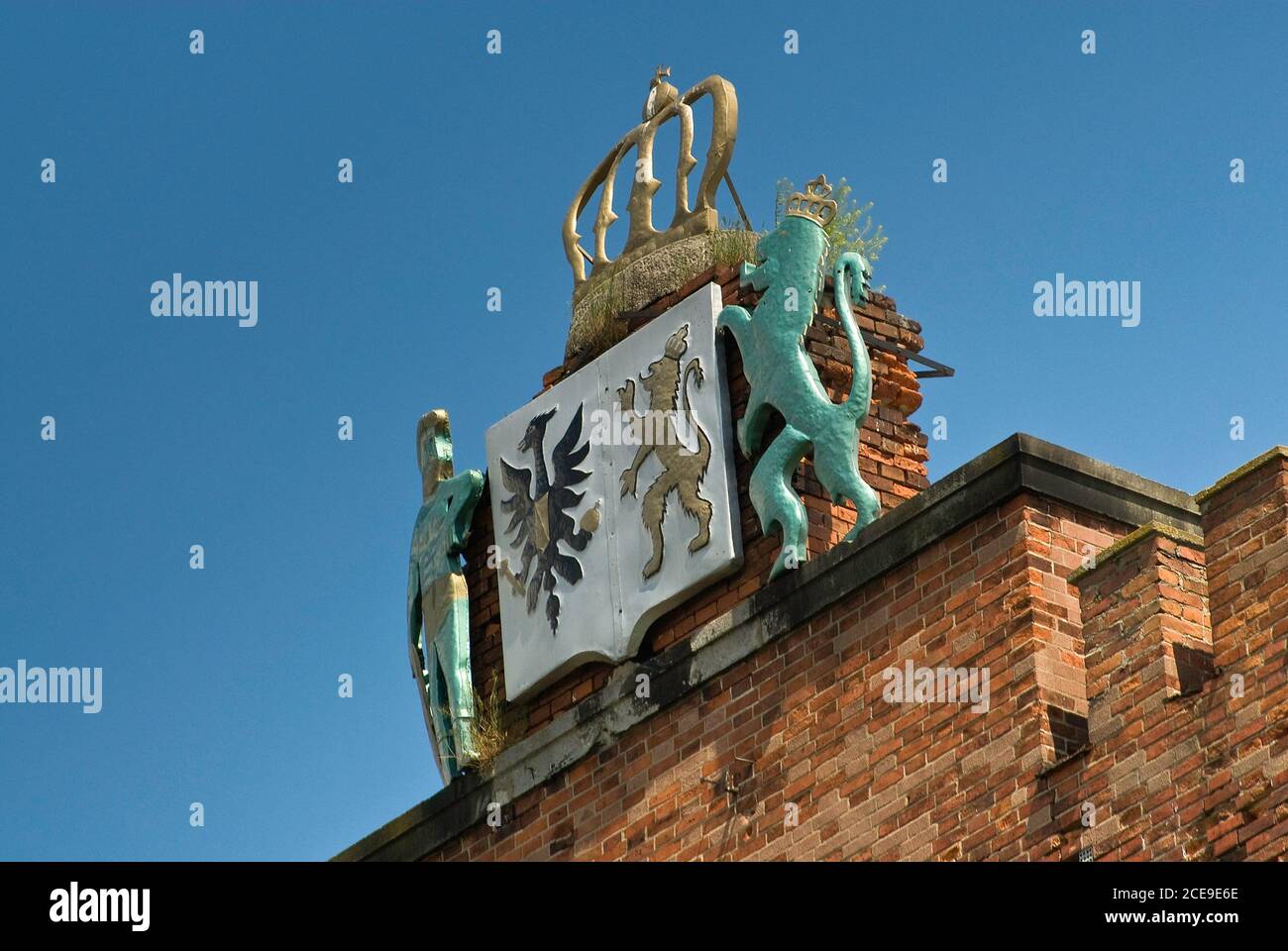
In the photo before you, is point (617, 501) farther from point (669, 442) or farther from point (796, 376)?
point (796, 376)

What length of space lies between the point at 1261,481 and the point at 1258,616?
0.66m

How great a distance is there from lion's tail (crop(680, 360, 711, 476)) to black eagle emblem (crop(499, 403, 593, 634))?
755 mm

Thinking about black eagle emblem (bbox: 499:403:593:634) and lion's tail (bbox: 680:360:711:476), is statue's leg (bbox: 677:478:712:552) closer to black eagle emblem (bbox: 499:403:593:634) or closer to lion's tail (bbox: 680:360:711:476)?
lion's tail (bbox: 680:360:711:476)

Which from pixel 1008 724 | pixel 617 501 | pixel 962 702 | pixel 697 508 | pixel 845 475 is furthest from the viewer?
pixel 617 501

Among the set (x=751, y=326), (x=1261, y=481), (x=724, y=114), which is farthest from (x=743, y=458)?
(x=1261, y=481)

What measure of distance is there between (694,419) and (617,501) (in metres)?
0.67

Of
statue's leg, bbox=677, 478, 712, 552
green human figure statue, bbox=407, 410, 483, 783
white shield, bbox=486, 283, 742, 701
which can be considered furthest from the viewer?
green human figure statue, bbox=407, 410, 483, 783

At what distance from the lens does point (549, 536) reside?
1953 cm

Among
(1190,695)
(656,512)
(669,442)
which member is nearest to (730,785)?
(656,512)

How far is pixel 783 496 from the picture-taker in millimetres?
18203

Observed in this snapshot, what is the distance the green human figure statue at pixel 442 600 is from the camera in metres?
19.8

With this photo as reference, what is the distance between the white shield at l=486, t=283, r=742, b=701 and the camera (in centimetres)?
1875

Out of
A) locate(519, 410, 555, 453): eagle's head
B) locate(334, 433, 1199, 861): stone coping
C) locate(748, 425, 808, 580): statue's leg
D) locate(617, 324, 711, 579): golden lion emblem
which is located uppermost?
locate(519, 410, 555, 453): eagle's head

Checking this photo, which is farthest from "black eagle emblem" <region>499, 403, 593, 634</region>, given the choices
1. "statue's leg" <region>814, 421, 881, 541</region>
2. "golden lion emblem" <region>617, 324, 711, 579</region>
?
"statue's leg" <region>814, 421, 881, 541</region>
